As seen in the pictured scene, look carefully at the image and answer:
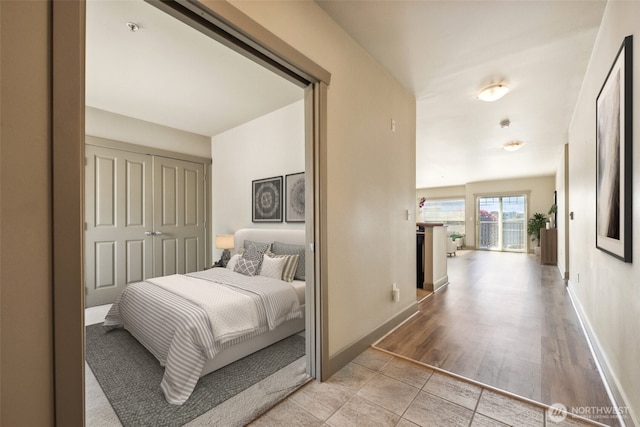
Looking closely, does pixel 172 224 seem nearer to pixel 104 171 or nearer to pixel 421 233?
pixel 104 171

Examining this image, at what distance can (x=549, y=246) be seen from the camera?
675 centimetres

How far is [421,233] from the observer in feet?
15.3

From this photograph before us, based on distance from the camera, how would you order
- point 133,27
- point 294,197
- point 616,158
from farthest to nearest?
point 294,197 → point 133,27 → point 616,158

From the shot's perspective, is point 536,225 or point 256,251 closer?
point 256,251

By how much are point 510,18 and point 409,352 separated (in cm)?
271

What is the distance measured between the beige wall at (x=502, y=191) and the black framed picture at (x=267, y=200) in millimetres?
6075

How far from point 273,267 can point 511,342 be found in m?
2.38

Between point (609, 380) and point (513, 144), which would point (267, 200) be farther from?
point (513, 144)

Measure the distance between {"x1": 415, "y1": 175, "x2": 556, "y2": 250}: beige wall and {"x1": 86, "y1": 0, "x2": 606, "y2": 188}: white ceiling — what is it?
17.7 feet

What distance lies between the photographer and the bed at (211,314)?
1.88 metres

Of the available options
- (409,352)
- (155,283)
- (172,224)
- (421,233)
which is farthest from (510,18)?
(172,224)

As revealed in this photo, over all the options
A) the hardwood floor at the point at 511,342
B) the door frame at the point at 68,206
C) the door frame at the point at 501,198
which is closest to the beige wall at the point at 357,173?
the hardwood floor at the point at 511,342

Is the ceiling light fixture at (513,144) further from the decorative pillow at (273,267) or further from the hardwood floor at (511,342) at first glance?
the decorative pillow at (273,267)

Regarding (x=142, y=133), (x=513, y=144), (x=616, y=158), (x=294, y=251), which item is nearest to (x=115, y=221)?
(x=142, y=133)
